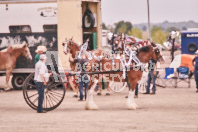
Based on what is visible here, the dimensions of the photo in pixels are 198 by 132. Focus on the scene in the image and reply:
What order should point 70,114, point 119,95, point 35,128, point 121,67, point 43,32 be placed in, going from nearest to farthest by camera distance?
point 35,128, point 70,114, point 121,67, point 119,95, point 43,32

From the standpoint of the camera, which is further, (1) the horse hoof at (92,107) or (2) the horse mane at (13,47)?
(2) the horse mane at (13,47)

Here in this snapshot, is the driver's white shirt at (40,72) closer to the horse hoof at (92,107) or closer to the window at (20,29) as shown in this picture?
the horse hoof at (92,107)

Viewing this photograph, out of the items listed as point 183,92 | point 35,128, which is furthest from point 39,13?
point 35,128

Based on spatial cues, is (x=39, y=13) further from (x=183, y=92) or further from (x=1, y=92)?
(x=183, y=92)

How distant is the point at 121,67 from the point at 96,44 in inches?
232

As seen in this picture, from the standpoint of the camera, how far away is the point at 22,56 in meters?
21.5

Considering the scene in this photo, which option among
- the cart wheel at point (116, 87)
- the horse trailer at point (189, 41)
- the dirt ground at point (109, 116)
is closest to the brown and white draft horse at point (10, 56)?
the dirt ground at point (109, 116)

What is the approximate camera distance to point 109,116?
13734 millimetres

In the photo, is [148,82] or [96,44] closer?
[148,82]

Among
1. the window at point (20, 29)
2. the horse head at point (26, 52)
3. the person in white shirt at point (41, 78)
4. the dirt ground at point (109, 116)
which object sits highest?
the window at point (20, 29)

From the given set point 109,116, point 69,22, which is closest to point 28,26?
point 69,22

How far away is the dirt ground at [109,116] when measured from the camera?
1193 cm

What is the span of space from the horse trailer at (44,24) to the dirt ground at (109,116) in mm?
2946

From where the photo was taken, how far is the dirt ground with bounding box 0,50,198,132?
1193cm
